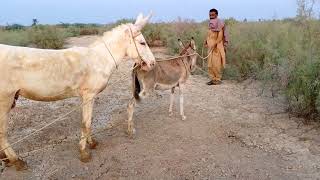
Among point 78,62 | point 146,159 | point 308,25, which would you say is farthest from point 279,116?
point 78,62

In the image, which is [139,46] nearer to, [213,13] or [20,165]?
[20,165]

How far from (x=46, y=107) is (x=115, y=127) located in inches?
74.6

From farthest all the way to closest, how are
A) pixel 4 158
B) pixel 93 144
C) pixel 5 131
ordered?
1. pixel 93 144
2. pixel 4 158
3. pixel 5 131

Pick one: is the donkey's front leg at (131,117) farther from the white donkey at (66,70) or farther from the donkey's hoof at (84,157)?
the donkey's hoof at (84,157)

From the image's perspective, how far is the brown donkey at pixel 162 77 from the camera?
7379mm

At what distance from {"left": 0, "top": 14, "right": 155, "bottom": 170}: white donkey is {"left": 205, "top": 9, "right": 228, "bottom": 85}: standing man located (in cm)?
422

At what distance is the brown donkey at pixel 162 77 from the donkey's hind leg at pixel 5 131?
186 cm

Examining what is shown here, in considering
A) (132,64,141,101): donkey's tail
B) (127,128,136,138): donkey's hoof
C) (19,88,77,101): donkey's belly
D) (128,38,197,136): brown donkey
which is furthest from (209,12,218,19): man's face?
(19,88,77,101): donkey's belly

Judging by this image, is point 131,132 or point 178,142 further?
point 131,132

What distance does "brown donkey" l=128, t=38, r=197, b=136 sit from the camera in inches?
291

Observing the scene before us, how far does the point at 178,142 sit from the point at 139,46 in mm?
1640

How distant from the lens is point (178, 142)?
23.4 ft

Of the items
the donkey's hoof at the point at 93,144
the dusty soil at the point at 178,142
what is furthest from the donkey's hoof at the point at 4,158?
the donkey's hoof at the point at 93,144

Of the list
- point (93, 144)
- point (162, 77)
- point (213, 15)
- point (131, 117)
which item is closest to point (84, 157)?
point (93, 144)
